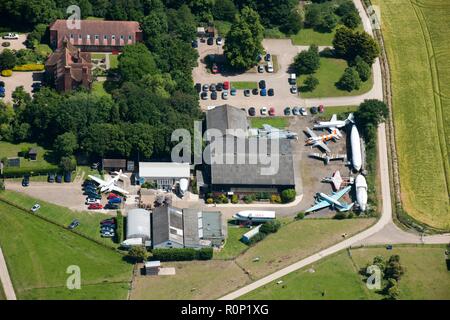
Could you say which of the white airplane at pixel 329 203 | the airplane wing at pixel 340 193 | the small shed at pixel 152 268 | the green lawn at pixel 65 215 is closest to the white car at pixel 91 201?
the green lawn at pixel 65 215

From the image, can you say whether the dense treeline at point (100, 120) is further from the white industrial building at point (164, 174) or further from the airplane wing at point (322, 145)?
the airplane wing at point (322, 145)

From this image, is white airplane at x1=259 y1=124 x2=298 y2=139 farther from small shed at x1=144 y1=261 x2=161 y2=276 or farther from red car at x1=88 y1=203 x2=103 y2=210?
small shed at x1=144 y1=261 x2=161 y2=276

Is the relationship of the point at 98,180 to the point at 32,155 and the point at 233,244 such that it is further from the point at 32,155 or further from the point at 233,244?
the point at 233,244
